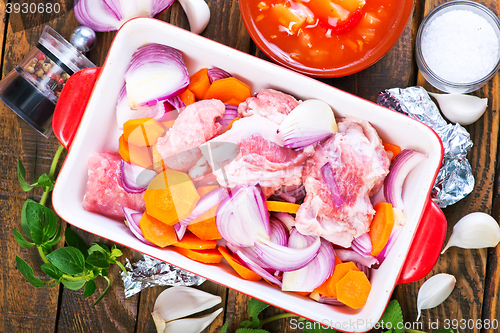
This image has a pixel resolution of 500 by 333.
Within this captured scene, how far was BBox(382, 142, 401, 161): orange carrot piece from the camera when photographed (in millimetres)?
1149

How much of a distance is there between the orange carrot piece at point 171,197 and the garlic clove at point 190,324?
1.63 ft

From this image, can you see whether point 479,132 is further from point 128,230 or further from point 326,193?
point 128,230

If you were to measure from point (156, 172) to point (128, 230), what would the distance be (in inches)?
8.8

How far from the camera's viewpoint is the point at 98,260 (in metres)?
1.31

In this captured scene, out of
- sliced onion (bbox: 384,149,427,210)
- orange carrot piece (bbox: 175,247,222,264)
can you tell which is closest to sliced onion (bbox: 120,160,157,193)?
orange carrot piece (bbox: 175,247,222,264)

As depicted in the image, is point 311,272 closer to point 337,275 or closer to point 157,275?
point 337,275

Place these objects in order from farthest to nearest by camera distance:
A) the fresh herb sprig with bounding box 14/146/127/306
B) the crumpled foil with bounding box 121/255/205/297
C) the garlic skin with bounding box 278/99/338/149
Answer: the crumpled foil with bounding box 121/255/205/297
the fresh herb sprig with bounding box 14/146/127/306
the garlic skin with bounding box 278/99/338/149

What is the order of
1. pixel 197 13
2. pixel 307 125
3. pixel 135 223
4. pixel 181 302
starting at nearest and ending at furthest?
1. pixel 307 125
2. pixel 135 223
3. pixel 197 13
4. pixel 181 302

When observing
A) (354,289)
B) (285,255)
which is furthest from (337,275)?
(285,255)

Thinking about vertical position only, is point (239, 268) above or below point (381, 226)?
below

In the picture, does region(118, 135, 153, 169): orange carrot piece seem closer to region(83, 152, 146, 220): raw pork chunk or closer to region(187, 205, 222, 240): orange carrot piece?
region(83, 152, 146, 220): raw pork chunk

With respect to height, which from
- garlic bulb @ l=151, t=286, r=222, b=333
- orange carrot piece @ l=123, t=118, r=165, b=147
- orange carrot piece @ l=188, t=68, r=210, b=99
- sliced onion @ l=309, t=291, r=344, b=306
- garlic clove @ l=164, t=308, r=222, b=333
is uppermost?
orange carrot piece @ l=188, t=68, r=210, b=99

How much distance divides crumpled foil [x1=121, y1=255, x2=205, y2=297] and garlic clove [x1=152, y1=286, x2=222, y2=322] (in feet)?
0.10

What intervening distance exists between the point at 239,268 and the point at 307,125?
1.64ft
